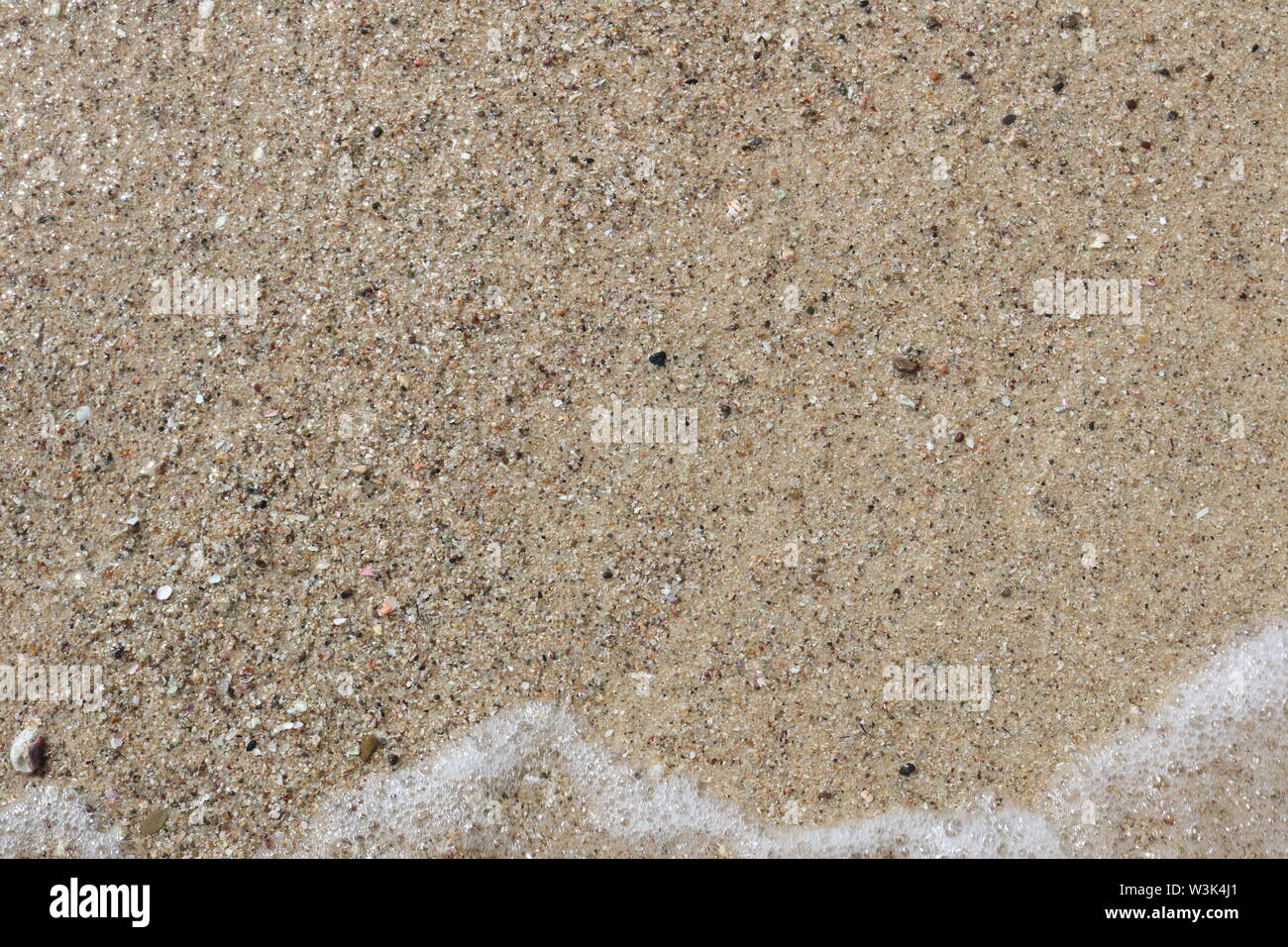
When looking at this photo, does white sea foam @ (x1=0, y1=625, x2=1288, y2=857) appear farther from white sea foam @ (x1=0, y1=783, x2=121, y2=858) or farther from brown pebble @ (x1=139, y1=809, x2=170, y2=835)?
brown pebble @ (x1=139, y1=809, x2=170, y2=835)

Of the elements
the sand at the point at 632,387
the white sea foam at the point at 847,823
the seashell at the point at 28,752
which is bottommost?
the white sea foam at the point at 847,823

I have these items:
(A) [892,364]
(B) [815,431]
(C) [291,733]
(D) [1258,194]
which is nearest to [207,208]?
(C) [291,733]

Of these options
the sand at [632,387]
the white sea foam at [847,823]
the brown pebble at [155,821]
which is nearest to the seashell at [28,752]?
the sand at [632,387]

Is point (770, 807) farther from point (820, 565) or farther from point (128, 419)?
point (128, 419)

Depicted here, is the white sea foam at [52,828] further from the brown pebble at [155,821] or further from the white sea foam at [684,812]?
the brown pebble at [155,821]

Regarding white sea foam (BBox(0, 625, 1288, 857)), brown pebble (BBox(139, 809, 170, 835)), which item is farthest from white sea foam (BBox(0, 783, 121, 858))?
brown pebble (BBox(139, 809, 170, 835))

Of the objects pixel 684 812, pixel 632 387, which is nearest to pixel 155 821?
pixel 684 812

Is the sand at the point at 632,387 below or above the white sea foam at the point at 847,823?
above
